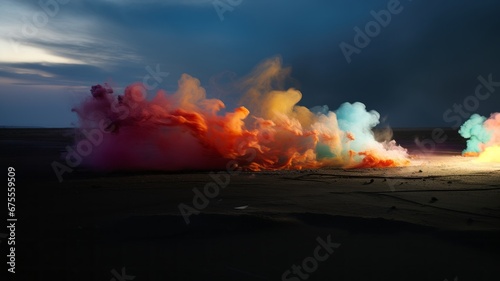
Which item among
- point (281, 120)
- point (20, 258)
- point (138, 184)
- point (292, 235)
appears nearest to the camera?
point (20, 258)

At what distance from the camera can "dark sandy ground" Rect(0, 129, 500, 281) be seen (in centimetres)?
763

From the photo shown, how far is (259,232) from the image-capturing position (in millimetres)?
10125

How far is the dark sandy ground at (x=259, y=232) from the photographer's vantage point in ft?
25.0

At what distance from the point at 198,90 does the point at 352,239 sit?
53.0 feet

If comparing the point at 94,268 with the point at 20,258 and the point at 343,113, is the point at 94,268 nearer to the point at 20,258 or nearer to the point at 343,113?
the point at 20,258

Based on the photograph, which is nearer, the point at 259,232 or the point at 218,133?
the point at 259,232

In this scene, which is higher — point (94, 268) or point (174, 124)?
point (174, 124)

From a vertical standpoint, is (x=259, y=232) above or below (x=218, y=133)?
below

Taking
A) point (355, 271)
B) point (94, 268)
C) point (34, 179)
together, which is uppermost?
A: point (34, 179)

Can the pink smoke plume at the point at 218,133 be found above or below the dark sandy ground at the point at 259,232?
above

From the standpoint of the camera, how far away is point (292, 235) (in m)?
9.86

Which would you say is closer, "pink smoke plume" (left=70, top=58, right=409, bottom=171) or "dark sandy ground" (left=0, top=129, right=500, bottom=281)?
"dark sandy ground" (left=0, top=129, right=500, bottom=281)

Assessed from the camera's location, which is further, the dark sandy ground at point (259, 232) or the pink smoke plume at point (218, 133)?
the pink smoke plume at point (218, 133)

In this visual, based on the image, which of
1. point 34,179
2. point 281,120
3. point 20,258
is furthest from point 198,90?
point 20,258
